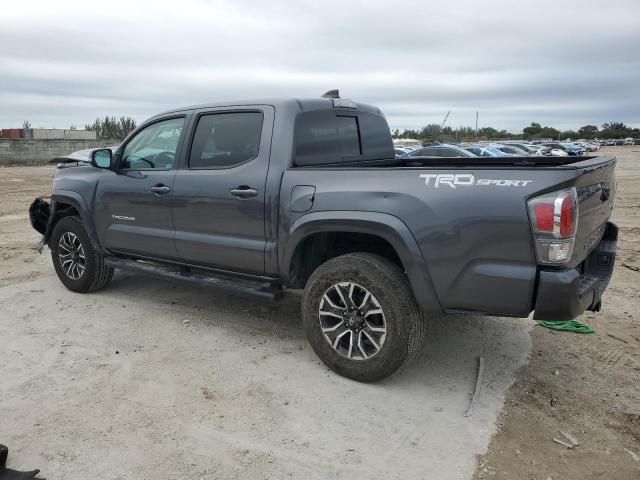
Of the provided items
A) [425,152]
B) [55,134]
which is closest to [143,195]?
[425,152]

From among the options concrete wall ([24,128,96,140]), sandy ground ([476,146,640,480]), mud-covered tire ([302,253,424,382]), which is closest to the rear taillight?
mud-covered tire ([302,253,424,382])

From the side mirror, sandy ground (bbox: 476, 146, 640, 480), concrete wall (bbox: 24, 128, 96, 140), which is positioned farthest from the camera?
concrete wall (bbox: 24, 128, 96, 140)

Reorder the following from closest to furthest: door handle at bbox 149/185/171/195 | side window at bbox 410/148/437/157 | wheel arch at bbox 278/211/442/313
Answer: wheel arch at bbox 278/211/442/313
door handle at bbox 149/185/171/195
side window at bbox 410/148/437/157

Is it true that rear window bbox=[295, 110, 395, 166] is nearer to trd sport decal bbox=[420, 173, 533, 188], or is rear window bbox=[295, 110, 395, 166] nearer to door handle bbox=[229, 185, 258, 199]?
door handle bbox=[229, 185, 258, 199]

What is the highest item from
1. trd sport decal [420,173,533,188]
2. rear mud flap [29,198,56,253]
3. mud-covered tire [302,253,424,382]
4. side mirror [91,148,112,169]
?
side mirror [91,148,112,169]

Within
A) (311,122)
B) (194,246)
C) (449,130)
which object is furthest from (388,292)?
(449,130)

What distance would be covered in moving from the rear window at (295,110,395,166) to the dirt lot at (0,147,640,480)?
5.14ft

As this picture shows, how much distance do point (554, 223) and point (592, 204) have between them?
2.11 ft

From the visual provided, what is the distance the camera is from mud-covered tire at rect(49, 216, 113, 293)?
225 inches

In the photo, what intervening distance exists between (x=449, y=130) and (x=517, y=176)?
10589cm

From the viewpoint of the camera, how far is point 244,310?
5.35 metres

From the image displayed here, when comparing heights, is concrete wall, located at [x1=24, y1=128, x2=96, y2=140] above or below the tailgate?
above

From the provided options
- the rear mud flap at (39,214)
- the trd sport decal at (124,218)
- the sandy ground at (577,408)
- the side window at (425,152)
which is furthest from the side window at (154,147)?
the side window at (425,152)

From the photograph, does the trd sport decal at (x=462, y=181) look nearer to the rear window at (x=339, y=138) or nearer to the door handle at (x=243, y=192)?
the rear window at (x=339, y=138)
